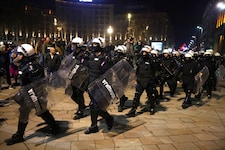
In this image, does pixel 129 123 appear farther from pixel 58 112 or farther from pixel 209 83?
pixel 209 83

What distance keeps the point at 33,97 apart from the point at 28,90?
17 centimetres

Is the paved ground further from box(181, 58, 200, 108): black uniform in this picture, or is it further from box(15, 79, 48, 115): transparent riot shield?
box(181, 58, 200, 108): black uniform

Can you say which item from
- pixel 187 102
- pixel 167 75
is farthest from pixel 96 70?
pixel 167 75

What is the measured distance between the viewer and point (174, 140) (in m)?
5.33

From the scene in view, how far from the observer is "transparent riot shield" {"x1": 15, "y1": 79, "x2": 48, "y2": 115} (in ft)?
15.4

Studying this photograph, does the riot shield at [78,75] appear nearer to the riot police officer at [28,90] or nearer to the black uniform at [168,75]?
the riot police officer at [28,90]

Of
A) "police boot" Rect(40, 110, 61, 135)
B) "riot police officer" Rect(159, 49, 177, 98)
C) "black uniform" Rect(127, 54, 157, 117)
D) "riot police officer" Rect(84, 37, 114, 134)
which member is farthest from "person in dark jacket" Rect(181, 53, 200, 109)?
"police boot" Rect(40, 110, 61, 135)

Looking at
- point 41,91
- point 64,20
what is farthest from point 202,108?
point 64,20

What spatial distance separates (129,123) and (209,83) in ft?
19.0

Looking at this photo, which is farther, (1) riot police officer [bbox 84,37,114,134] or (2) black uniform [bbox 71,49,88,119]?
(2) black uniform [bbox 71,49,88,119]

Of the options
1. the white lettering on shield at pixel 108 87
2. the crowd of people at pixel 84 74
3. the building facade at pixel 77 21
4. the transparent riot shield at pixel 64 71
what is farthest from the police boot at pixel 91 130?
the building facade at pixel 77 21

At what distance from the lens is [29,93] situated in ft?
15.4

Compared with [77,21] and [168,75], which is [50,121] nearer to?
[168,75]

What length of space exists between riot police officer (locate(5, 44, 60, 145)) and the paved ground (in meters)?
0.24
